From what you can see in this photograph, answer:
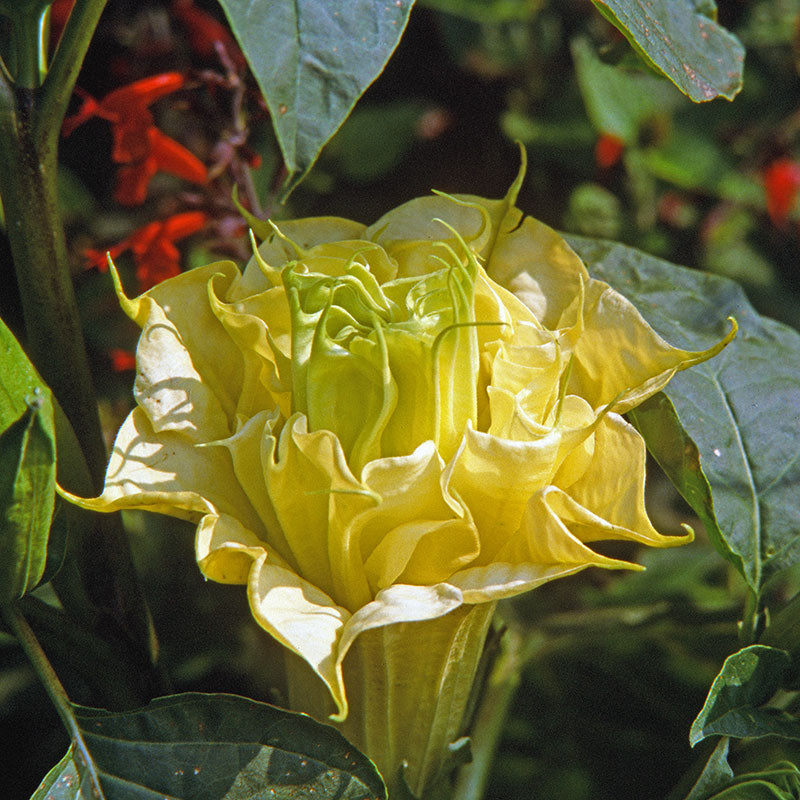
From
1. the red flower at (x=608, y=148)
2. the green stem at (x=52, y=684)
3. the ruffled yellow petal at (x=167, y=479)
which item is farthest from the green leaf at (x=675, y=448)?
the red flower at (x=608, y=148)

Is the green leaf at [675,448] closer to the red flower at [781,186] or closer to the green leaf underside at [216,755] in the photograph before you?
the green leaf underside at [216,755]

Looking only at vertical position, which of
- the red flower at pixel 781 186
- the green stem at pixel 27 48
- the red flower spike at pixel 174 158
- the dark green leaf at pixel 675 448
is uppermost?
the green stem at pixel 27 48

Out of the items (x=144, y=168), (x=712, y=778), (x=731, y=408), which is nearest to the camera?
(x=712, y=778)

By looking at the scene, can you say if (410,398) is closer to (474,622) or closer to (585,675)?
(474,622)

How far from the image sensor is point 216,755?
426 mm

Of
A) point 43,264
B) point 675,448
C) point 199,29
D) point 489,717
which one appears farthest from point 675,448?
point 199,29

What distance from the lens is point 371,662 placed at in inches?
17.4

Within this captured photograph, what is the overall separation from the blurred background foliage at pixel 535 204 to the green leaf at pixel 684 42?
1.2 inches

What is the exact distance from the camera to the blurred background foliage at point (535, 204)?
2.31 feet

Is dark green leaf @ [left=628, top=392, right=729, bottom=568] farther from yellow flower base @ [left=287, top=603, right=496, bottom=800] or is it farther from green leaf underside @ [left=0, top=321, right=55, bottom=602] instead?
green leaf underside @ [left=0, top=321, right=55, bottom=602]

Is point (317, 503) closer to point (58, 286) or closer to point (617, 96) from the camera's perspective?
point (58, 286)

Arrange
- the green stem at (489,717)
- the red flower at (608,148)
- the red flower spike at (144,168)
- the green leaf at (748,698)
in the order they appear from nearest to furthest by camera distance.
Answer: the green leaf at (748,698)
the green stem at (489,717)
the red flower spike at (144,168)
the red flower at (608,148)

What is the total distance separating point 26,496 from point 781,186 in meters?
0.97

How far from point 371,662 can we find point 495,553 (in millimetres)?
81
